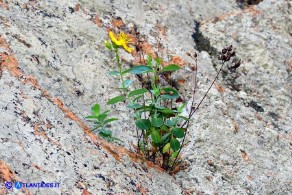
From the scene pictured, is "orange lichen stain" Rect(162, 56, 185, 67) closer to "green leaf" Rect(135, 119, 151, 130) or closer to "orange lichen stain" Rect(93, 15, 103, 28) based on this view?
"orange lichen stain" Rect(93, 15, 103, 28)

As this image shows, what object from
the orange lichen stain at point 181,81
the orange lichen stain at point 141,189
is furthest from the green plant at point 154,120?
the orange lichen stain at point 181,81

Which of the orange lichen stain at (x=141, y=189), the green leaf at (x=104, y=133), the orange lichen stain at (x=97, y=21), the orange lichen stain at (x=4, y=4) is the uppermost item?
the orange lichen stain at (x=4, y=4)

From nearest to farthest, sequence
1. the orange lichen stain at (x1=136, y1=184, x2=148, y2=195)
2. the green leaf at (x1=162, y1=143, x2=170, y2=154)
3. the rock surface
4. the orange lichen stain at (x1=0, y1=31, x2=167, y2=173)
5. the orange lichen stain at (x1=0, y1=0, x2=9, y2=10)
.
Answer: the rock surface < the orange lichen stain at (x1=136, y1=184, x2=148, y2=195) < the orange lichen stain at (x1=0, y1=31, x2=167, y2=173) < the green leaf at (x1=162, y1=143, x2=170, y2=154) < the orange lichen stain at (x1=0, y1=0, x2=9, y2=10)

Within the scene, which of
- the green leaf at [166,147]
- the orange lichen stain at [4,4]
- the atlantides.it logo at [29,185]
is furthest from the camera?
the orange lichen stain at [4,4]

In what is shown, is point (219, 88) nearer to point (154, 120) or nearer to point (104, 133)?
point (154, 120)

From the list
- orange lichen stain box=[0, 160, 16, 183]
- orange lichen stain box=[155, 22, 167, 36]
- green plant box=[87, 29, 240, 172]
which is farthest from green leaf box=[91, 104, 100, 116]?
orange lichen stain box=[155, 22, 167, 36]

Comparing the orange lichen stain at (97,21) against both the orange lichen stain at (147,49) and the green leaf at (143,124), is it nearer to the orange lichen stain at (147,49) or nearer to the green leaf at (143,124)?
the orange lichen stain at (147,49)

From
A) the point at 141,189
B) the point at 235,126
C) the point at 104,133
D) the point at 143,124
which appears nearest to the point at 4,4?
the point at 104,133

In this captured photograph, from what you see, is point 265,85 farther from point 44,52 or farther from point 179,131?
point 44,52

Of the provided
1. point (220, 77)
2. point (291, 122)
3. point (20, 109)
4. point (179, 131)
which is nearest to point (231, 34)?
point (220, 77)
